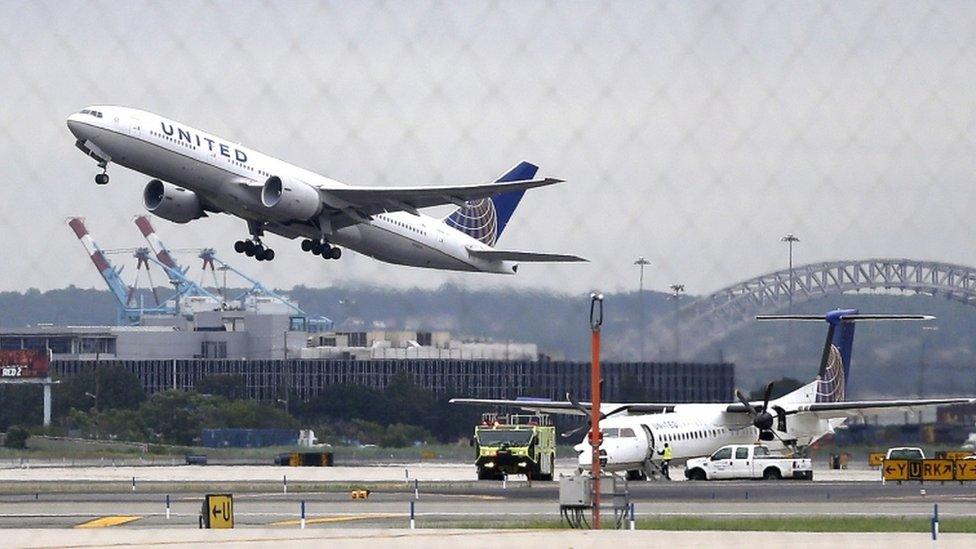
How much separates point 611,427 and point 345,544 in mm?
37805

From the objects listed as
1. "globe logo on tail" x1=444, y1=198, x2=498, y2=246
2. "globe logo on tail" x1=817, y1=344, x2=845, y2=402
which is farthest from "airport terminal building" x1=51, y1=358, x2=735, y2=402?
"globe logo on tail" x1=444, y1=198, x2=498, y2=246

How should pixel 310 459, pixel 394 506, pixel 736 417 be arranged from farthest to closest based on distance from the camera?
pixel 310 459 → pixel 736 417 → pixel 394 506

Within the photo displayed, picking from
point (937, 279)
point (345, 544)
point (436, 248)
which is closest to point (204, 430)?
point (436, 248)

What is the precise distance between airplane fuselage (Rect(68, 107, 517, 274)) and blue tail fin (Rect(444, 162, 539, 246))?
9.04 ft

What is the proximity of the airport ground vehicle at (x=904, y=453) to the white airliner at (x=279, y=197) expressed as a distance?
63.4 ft

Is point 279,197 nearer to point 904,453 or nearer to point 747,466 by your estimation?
point 747,466

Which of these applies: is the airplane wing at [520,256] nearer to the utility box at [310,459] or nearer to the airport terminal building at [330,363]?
the airport terminal building at [330,363]

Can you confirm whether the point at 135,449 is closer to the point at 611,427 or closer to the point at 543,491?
the point at 611,427

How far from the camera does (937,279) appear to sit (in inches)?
2114

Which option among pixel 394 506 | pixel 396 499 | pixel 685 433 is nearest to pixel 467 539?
pixel 394 506

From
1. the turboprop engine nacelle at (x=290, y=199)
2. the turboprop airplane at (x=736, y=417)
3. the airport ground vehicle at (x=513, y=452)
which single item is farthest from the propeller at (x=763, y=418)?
the turboprop engine nacelle at (x=290, y=199)

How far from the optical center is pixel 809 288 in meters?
55.8

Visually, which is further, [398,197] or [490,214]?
[490,214]

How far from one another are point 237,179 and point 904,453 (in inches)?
1344
